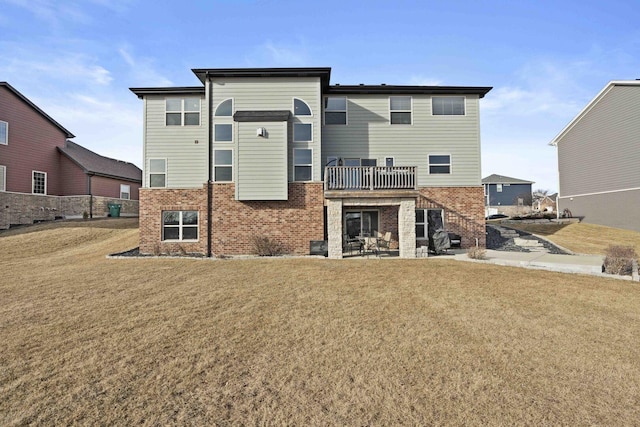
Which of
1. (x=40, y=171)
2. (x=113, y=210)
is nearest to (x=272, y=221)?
(x=113, y=210)

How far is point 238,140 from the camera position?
1419cm

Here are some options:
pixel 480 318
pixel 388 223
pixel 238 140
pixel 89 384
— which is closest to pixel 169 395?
pixel 89 384

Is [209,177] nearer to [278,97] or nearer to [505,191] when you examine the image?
[278,97]

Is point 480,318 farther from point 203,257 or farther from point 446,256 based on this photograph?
point 203,257

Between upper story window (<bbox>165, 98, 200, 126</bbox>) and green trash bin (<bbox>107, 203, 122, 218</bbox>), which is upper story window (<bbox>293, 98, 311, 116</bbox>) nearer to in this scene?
upper story window (<bbox>165, 98, 200, 126</bbox>)

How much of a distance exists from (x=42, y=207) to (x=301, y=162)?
21404mm

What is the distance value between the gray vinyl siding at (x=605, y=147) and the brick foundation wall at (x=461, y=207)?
12926 mm

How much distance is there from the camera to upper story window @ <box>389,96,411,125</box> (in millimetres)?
16094

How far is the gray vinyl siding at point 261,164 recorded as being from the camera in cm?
1416

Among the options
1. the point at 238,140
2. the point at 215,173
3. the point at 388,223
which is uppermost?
the point at 238,140

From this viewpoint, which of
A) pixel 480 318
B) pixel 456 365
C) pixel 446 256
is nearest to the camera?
pixel 456 365

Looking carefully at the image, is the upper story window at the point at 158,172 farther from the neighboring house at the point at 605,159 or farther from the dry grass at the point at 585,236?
the neighboring house at the point at 605,159

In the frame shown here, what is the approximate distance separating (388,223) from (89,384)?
1357 cm

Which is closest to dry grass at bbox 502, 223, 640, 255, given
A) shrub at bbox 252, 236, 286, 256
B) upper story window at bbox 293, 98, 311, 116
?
shrub at bbox 252, 236, 286, 256
